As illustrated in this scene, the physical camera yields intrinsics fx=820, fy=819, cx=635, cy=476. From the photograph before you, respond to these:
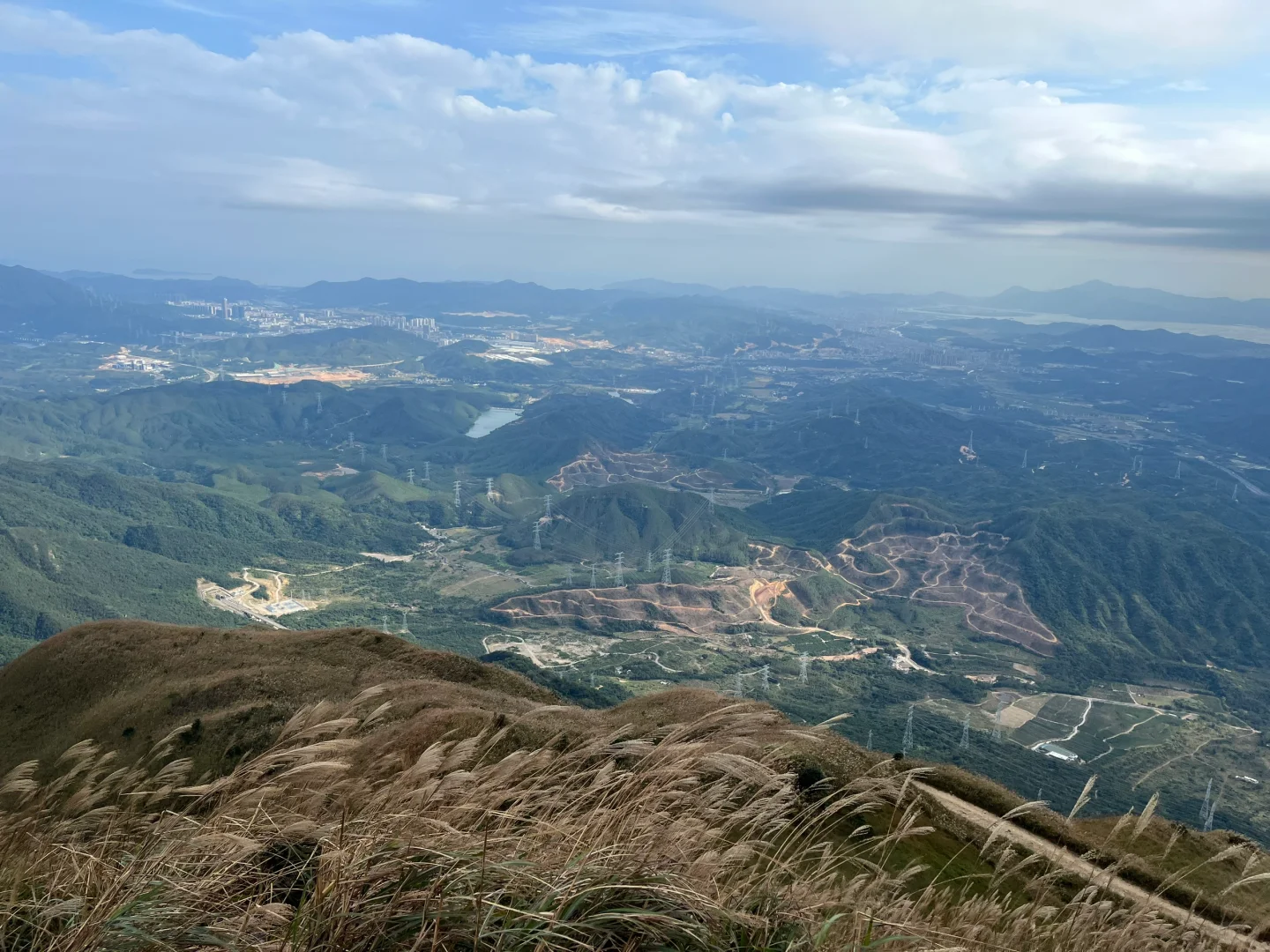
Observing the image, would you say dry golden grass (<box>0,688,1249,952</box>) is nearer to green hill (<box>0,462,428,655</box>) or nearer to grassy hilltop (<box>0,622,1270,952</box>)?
grassy hilltop (<box>0,622,1270,952</box>)

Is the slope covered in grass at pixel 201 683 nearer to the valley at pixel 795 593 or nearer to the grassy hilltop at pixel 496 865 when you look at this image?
the grassy hilltop at pixel 496 865

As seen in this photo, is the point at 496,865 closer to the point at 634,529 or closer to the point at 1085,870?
the point at 1085,870

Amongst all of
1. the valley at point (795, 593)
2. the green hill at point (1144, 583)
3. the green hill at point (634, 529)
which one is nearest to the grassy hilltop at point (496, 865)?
the valley at point (795, 593)

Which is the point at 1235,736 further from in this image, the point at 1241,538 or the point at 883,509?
the point at 1241,538

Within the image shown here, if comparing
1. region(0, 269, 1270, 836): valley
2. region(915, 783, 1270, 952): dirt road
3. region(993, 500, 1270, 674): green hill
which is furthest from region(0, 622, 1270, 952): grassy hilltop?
region(993, 500, 1270, 674): green hill

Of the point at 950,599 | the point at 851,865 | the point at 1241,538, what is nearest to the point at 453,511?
the point at 950,599

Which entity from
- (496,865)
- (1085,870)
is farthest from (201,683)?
(496,865)
